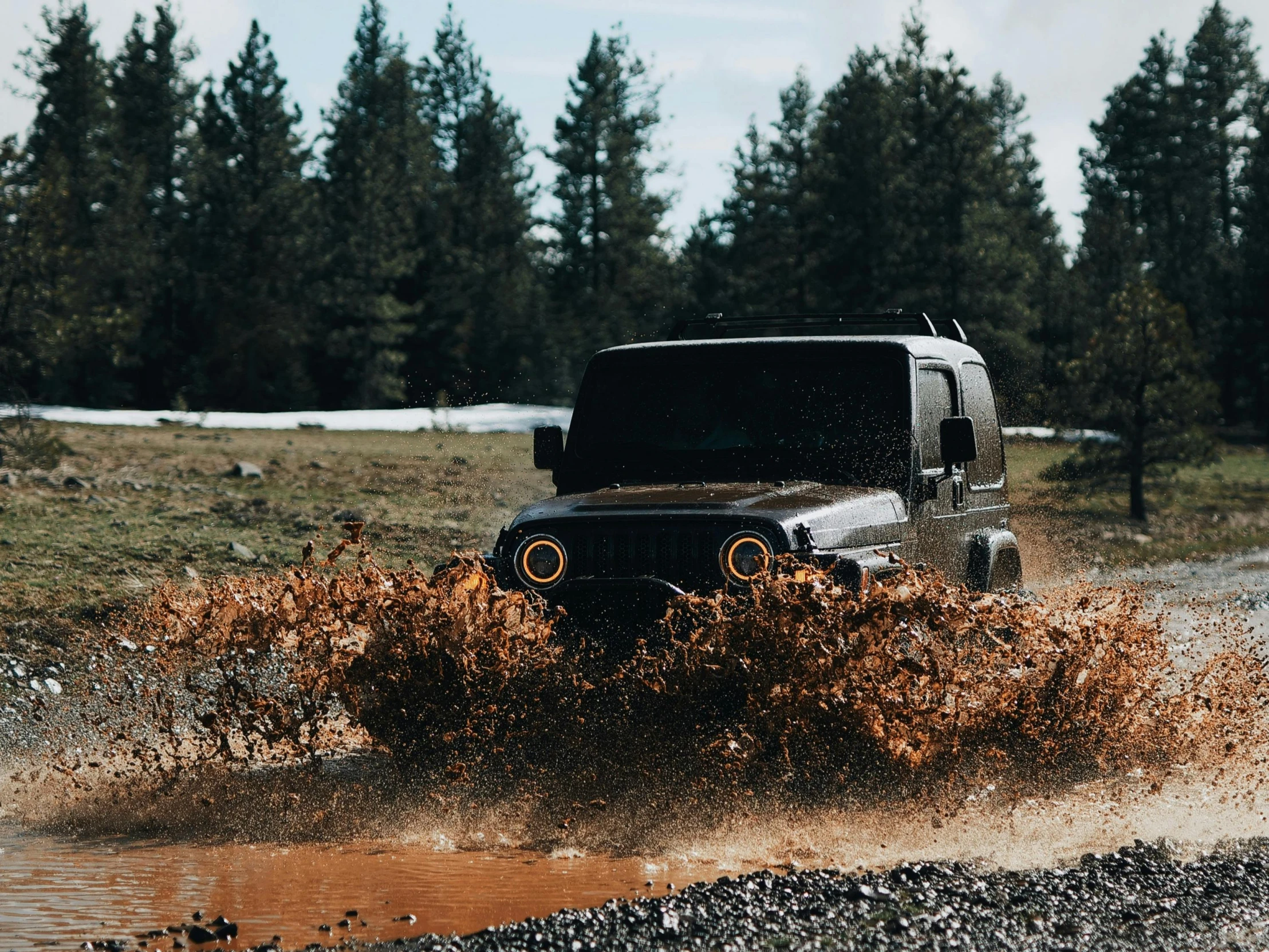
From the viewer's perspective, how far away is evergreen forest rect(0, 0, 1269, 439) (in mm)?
44812

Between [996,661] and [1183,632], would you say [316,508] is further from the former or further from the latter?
[996,661]

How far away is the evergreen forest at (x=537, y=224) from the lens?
44.8 metres

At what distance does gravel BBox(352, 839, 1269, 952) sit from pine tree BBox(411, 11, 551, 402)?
169 ft

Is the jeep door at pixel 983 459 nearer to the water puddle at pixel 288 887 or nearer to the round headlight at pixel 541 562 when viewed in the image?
the round headlight at pixel 541 562

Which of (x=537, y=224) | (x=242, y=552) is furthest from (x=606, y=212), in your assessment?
(x=242, y=552)

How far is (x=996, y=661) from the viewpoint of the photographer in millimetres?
6598

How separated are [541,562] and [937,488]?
2.24 metres

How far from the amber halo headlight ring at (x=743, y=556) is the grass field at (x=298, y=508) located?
20.6 feet

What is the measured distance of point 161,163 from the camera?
57.9m

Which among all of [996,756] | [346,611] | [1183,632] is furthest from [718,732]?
[1183,632]

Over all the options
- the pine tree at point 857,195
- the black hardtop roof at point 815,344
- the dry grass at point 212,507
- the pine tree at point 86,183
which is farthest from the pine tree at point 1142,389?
the pine tree at point 86,183

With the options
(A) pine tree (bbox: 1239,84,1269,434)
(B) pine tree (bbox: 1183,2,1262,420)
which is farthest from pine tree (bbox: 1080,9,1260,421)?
(A) pine tree (bbox: 1239,84,1269,434)

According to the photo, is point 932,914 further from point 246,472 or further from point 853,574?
point 246,472

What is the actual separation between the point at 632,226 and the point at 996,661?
5435 centimetres
